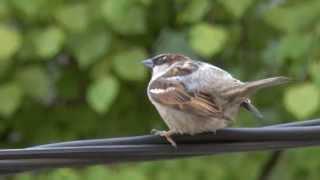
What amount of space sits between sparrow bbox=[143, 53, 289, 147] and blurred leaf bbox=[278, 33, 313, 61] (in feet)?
2.82

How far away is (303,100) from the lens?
166 inches

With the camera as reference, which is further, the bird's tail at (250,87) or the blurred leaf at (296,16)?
the blurred leaf at (296,16)

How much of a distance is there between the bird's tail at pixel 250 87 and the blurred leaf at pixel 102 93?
4.19ft

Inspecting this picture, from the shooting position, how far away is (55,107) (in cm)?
501

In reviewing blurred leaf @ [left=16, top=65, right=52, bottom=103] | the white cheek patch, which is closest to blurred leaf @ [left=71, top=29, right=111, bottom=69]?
blurred leaf @ [left=16, top=65, right=52, bottom=103]

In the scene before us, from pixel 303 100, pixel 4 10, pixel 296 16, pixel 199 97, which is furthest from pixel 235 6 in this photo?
pixel 199 97

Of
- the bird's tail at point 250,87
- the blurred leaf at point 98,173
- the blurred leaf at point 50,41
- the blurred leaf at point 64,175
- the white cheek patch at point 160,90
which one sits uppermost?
the bird's tail at point 250,87

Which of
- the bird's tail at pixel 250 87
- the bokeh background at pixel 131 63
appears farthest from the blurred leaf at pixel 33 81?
the bird's tail at pixel 250 87

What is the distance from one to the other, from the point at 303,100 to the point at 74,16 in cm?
114

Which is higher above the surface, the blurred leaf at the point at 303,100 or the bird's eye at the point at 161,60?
the bird's eye at the point at 161,60

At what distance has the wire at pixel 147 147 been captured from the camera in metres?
2.58

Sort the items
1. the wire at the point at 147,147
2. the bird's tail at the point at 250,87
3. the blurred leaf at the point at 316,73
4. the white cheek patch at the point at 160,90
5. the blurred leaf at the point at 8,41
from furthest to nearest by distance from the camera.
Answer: the blurred leaf at the point at 8,41 → the blurred leaf at the point at 316,73 → the white cheek patch at the point at 160,90 → the bird's tail at the point at 250,87 → the wire at the point at 147,147

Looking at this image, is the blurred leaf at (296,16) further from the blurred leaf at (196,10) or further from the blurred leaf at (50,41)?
the blurred leaf at (50,41)

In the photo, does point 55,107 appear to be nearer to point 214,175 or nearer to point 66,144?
point 214,175
